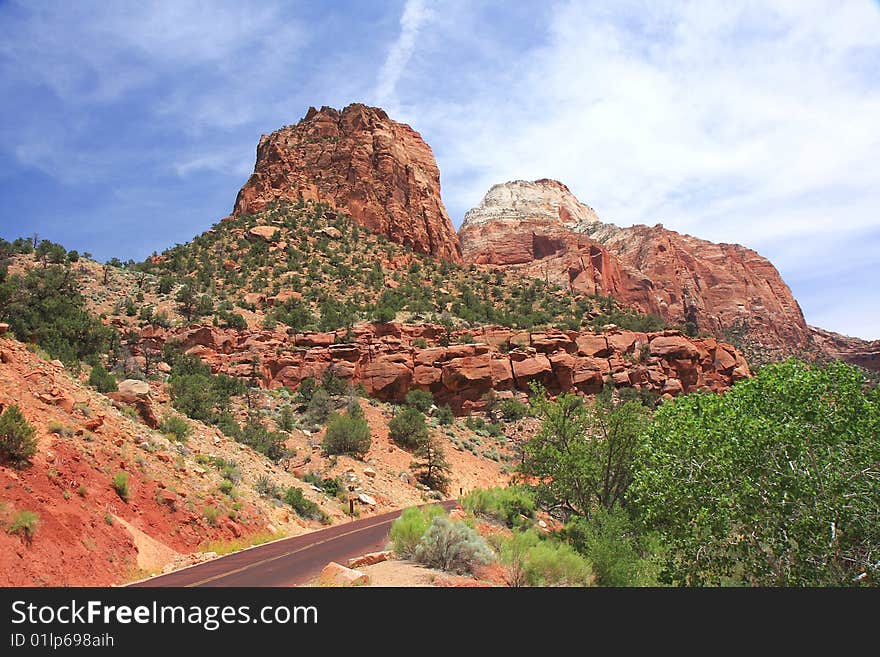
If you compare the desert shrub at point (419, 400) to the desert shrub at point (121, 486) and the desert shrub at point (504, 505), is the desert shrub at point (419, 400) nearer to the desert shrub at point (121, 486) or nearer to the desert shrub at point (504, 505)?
the desert shrub at point (504, 505)

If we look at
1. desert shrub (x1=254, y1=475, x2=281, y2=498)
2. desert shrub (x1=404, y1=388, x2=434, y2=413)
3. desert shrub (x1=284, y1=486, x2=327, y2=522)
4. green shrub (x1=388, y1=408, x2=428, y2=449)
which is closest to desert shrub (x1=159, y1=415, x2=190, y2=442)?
desert shrub (x1=254, y1=475, x2=281, y2=498)

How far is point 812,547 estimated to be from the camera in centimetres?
830

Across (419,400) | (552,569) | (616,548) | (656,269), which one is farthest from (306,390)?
(656,269)

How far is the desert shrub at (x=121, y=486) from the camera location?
1379cm

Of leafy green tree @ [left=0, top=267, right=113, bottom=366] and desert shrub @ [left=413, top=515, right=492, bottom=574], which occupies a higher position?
leafy green tree @ [left=0, top=267, right=113, bottom=366]

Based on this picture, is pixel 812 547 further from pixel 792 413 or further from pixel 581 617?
pixel 581 617

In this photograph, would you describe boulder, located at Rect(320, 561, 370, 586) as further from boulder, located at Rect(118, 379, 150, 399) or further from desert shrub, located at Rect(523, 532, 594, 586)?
boulder, located at Rect(118, 379, 150, 399)

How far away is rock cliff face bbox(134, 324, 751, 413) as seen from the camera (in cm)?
4347

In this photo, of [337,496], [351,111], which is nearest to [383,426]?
[337,496]

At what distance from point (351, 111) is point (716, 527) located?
264 ft

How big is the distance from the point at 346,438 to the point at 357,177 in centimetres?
5061

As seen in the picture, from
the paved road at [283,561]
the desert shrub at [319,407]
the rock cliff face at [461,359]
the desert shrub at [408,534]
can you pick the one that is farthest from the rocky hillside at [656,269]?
the desert shrub at [408,534]

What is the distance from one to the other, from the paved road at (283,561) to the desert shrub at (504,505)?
2.90 meters

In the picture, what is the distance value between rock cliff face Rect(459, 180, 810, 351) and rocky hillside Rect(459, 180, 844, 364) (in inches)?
8.0
